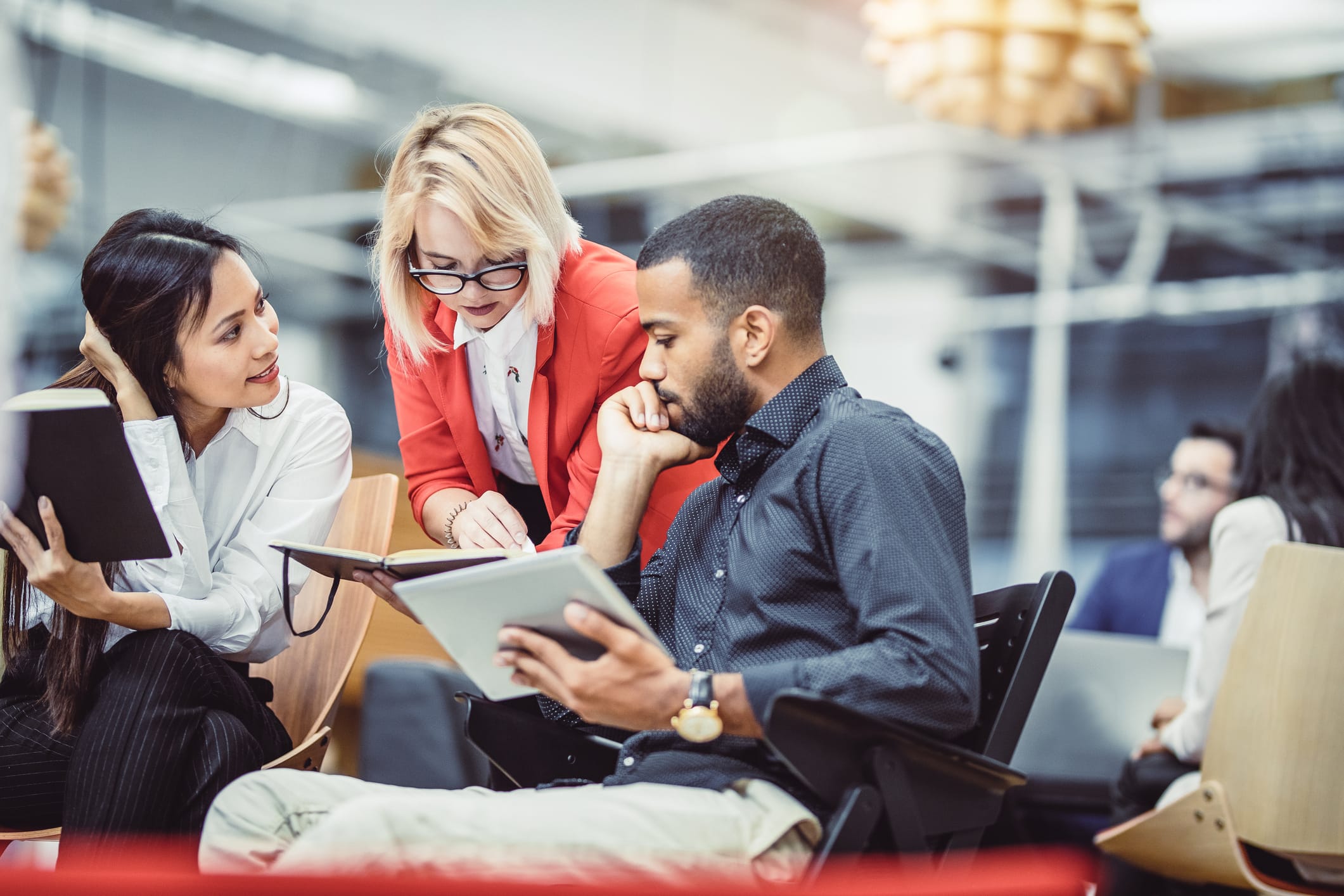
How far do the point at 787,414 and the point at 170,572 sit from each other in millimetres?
911

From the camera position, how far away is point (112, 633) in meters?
1.78

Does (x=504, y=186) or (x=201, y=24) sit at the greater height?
(x=201, y=24)

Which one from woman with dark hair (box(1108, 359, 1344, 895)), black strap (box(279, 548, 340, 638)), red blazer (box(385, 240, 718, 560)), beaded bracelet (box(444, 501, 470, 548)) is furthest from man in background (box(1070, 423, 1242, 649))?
black strap (box(279, 548, 340, 638))

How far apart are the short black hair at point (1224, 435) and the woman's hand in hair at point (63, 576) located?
2898 millimetres

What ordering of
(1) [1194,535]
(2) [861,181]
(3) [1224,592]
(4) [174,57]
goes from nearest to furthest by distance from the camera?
1. (3) [1224,592]
2. (1) [1194,535]
3. (4) [174,57]
4. (2) [861,181]

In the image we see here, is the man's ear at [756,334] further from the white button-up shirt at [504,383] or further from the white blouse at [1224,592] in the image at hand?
the white blouse at [1224,592]

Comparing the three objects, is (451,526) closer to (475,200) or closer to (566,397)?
(566,397)

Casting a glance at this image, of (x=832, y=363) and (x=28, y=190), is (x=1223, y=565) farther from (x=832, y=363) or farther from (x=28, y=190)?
(x=28, y=190)

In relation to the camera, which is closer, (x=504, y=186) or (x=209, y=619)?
(x=209, y=619)

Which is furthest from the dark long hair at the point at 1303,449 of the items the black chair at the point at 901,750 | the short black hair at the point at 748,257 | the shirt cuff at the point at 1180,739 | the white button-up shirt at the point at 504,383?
the white button-up shirt at the point at 504,383

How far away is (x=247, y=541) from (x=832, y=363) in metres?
0.92

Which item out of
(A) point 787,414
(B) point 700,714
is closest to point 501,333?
(A) point 787,414

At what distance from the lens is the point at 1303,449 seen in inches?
103

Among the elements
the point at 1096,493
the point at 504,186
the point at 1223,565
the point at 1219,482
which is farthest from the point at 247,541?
the point at 1096,493
